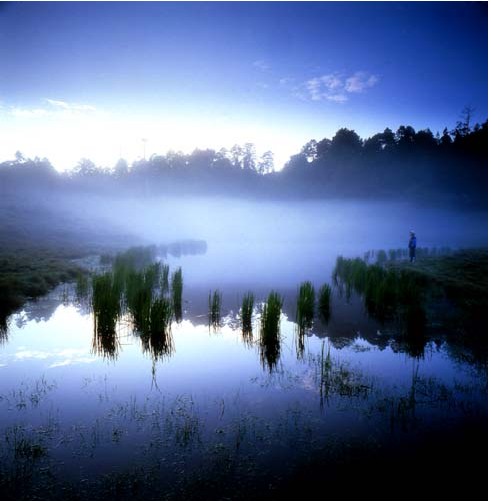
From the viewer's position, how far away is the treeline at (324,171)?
7731 centimetres

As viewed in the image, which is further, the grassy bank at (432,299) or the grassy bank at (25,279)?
the grassy bank at (25,279)

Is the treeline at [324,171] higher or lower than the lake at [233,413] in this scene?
higher

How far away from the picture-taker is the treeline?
77.3m

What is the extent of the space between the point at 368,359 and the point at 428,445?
3.63 metres

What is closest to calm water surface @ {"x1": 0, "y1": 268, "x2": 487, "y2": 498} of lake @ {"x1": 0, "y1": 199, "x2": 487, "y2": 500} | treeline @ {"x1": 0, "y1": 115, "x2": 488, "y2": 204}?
lake @ {"x1": 0, "y1": 199, "x2": 487, "y2": 500}

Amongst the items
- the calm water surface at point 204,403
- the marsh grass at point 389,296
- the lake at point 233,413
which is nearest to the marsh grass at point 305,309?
the lake at point 233,413

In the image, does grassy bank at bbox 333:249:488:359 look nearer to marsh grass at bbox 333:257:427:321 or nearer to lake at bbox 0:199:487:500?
marsh grass at bbox 333:257:427:321

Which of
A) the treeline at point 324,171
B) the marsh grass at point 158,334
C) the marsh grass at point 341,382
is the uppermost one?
the treeline at point 324,171

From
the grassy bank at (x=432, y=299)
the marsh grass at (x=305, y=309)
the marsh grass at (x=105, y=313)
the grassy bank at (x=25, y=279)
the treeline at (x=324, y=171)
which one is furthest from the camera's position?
the treeline at (x=324, y=171)

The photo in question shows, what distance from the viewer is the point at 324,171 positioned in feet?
306

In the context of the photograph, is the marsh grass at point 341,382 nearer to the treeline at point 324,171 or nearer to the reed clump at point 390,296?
the reed clump at point 390,296

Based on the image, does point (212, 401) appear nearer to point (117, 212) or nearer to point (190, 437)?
point (190, 437)

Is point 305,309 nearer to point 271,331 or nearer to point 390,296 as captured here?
point 271,331

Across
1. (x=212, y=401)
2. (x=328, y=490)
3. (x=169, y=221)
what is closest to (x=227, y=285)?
(x=212, y=401)
